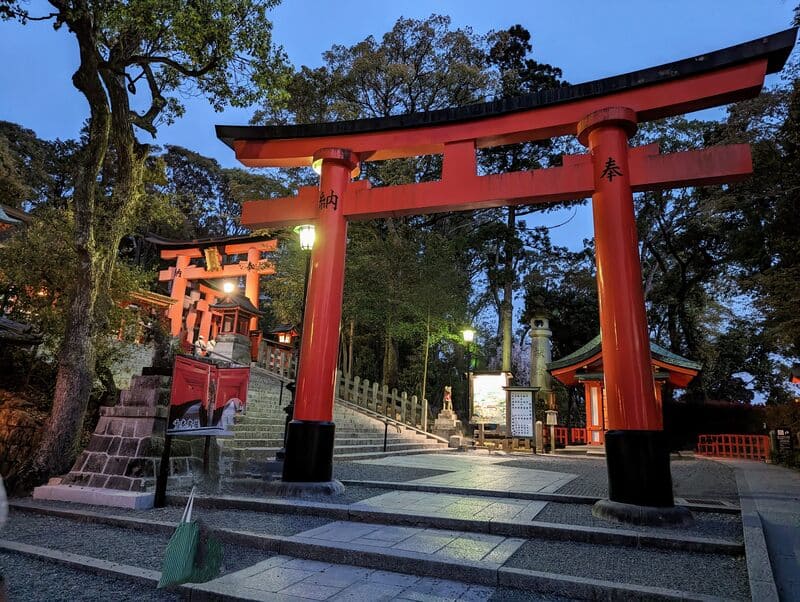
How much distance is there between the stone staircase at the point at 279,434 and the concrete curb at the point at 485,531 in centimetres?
268

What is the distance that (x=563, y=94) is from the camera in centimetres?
636

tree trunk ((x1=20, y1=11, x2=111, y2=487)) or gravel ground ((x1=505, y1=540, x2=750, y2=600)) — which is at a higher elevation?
tree trunk ((x1=20, y1=11, x2=111, y2=487))

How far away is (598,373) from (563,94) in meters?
13.3

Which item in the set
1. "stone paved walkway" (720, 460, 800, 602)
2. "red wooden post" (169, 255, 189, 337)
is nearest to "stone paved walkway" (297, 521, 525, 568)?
"stone paved walkway" (720, 460, 800, 602)

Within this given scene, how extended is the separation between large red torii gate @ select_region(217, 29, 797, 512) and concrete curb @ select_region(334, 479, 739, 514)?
0.94 meters

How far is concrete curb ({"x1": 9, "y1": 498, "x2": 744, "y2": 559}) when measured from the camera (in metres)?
4.18

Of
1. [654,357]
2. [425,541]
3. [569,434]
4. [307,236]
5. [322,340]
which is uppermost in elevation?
[307,236]

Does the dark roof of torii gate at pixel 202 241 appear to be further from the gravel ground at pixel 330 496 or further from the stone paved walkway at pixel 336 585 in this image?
the stone paved walkway at pixel 336 585

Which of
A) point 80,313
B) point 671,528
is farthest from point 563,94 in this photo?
point 80,313

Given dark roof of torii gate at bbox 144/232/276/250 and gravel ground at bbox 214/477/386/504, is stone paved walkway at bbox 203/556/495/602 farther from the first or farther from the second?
dark roof of torii gate at bbox 144/232/276/250

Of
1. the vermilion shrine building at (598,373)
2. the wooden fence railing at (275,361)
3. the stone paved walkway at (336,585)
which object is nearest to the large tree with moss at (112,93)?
the stone paved walkway at (336,585)

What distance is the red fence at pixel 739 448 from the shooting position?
16.7 m

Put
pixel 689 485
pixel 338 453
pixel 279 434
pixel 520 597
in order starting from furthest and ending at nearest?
1. pixel 338 453
2. pixel 279 434
3. pixel 689 485
4. pixel 520 597

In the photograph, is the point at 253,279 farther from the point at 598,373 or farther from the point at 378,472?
the point at 378,472
